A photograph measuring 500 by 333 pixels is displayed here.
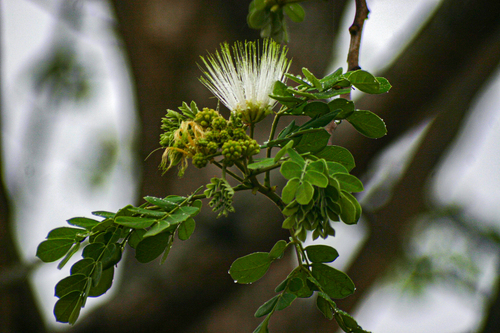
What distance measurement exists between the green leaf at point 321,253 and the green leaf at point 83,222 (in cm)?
39

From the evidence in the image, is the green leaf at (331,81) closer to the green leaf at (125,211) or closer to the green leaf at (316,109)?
the green leaf at (316,109)

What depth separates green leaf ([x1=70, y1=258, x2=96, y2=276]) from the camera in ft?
2.18

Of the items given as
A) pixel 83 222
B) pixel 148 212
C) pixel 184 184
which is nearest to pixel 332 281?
pixel 148 212

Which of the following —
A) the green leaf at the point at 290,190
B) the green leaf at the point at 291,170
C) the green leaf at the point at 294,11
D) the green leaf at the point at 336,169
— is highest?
the green leaf at the point at 294,11

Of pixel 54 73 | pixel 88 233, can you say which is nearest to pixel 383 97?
pixel 88 233

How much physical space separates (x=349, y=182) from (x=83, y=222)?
0.46 meters

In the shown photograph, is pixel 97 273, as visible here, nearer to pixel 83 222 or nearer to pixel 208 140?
pixel 83 222

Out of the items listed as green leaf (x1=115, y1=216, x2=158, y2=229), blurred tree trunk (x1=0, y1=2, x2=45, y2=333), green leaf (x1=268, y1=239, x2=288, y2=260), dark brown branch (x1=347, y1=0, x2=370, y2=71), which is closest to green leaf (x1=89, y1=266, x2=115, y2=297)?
green leaf (x1=115, y1=216, x2=158, y2=229)

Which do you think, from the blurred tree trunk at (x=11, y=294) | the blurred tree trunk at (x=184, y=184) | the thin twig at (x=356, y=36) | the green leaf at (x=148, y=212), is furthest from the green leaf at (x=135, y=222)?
the blurred tree trunk at (x=11, y=294)

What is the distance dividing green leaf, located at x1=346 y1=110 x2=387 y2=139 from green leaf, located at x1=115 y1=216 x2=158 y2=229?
41 cm

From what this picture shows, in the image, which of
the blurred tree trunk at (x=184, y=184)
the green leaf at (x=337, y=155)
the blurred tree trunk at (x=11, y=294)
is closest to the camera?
the green leaf at (x=337, y=155)

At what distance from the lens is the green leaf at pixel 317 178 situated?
0.54m

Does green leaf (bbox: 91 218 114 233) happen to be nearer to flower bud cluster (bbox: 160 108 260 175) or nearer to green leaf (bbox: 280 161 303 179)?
flower bud cluster (bbox: 160 108 260 175)

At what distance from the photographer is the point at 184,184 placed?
2428 millimetres
